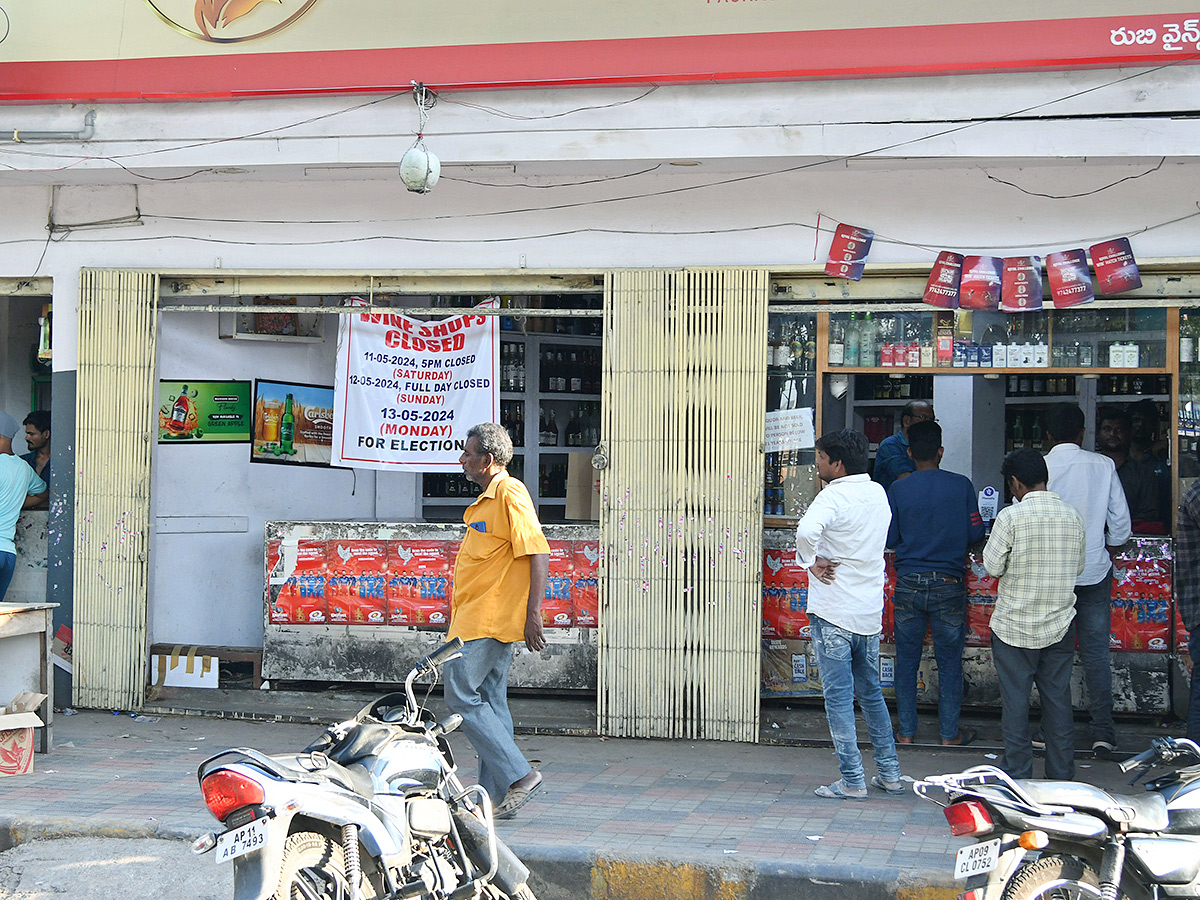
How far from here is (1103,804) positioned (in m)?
3.63

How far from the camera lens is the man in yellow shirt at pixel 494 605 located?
5.29 metres

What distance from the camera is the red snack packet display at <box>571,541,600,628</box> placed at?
7.70 metres

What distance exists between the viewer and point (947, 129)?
21.1 ft

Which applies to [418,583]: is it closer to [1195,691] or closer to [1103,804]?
[1195,691]

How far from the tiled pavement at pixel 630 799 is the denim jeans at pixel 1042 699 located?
1.57 ft

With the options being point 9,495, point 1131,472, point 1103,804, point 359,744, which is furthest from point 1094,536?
point 9,495

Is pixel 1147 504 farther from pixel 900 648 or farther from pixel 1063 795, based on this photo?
pixel 1063 795

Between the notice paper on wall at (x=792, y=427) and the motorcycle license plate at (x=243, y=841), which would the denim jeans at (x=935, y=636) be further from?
the motorcycle license plate at (x=243, y=841)

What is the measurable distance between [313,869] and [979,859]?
2.03 meters

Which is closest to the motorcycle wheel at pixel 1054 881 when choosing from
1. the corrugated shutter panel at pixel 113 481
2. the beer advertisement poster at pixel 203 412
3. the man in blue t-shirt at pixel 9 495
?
the corrugated shutter panel at pixel 113 481

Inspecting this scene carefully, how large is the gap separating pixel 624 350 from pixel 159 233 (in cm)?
327

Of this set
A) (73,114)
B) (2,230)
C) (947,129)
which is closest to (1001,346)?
(947,129)

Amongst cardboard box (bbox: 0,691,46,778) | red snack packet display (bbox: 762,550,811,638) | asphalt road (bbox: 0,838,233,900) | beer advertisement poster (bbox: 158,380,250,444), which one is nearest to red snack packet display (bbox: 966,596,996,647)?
red snack packet display (bbox: 762,550,811,638)

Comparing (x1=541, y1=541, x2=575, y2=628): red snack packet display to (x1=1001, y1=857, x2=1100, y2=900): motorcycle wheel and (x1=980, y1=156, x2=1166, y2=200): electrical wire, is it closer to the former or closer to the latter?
(x1=980, y1=156, x2=1166, y2=200): electrical wire
